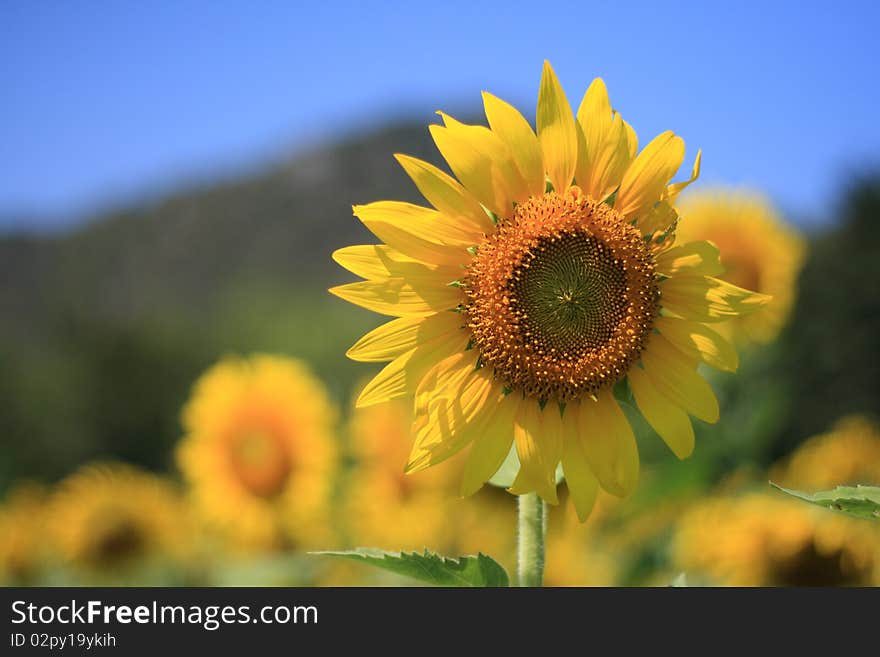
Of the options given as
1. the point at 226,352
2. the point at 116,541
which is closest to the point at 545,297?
the point at 116,541

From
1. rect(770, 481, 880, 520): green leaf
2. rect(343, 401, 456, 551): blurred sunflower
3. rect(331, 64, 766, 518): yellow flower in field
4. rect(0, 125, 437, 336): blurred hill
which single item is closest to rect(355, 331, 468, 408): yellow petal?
rect(331, 64, 766, 518): yellow flower in field

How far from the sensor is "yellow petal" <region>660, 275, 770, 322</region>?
210 centimetres

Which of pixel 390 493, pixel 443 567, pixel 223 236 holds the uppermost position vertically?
pixel 223 236

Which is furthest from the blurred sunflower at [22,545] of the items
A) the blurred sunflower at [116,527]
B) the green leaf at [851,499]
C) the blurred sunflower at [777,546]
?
the green leaf at [851,499]

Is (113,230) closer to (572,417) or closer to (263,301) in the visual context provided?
(263,301)

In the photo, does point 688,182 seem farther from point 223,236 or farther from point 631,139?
point 223,236

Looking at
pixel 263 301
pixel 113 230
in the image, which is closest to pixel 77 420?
pixel 263 301

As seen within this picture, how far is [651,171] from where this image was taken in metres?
2.07

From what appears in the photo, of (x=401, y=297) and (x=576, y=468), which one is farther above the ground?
(x=401, y=297)

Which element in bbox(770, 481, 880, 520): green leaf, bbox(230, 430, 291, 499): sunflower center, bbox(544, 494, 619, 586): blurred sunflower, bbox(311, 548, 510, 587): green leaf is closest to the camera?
bbox(770, 481, 880, 520): green leaf

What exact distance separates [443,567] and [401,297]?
608 mm

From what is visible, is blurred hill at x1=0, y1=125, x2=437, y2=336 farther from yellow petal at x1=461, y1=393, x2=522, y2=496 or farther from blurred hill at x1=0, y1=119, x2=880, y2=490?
yellow petal at x1=461, y1=393, x2=522, y2=496

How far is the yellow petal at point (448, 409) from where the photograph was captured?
83.4 inches

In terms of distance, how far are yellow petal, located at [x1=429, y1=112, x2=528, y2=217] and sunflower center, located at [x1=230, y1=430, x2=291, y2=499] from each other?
327 cm
